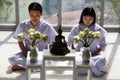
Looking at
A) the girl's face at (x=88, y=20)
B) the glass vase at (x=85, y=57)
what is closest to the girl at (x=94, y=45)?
the girl's face at (x=88, y=20)

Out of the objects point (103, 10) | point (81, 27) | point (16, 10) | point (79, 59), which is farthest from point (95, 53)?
point (16, 10)

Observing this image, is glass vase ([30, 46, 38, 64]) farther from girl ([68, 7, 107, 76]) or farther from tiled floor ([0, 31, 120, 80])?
girl ([68, 7, 107, 76])

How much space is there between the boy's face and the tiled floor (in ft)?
2.16

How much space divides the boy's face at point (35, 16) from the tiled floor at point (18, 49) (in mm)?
659

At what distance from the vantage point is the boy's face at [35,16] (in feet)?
12.0

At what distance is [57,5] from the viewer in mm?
5848

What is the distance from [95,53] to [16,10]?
99.0 inches

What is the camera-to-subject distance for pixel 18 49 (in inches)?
185

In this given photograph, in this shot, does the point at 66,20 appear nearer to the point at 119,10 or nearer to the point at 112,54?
the point at 119,10

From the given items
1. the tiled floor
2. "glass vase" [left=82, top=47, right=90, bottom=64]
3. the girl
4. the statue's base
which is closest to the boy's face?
the girl

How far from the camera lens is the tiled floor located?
3.61 meters

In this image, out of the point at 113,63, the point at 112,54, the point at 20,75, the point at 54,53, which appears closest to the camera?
the point at 54,53

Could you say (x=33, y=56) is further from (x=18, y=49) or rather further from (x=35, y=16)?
(x=18, y=49)

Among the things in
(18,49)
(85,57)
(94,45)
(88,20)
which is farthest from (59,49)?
(18,49)
